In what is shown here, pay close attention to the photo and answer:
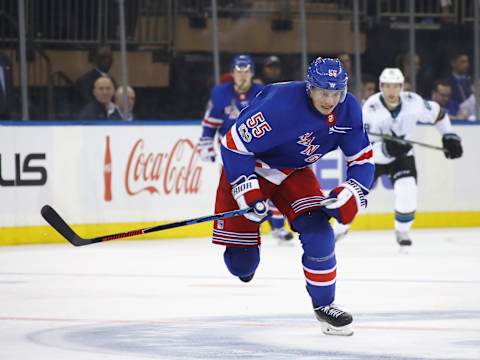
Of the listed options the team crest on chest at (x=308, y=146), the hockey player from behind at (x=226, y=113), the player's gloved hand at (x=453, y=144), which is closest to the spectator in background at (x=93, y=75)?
the hockey player from behind at (x=226, y=113)

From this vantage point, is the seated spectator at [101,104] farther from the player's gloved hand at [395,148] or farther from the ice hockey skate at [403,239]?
the ice hockey skate at [403,239]

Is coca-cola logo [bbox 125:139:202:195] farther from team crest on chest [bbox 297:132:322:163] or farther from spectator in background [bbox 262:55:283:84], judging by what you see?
team crest on chest [bbox 297:132:322:163]

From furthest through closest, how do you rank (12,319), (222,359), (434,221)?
(434,221)
(12,319)
(222,359)

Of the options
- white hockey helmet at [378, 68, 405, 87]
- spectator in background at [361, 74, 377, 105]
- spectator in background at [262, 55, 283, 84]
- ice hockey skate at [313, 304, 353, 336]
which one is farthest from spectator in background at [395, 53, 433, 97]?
ice hockey skate at [313, 304, 353, 336]

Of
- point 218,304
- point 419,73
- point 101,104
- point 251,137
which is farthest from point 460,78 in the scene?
point 251,137

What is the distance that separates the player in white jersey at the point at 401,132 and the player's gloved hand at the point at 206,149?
1.37 meters

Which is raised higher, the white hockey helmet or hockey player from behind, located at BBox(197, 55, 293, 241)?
the white hockey helmet

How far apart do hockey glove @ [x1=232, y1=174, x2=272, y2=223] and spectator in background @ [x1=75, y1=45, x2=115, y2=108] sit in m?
6.28

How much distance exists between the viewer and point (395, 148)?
11.6 meters

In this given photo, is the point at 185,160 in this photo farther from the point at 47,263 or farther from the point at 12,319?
the point at 12,319

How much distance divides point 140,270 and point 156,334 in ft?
11.2

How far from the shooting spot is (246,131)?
251 inches

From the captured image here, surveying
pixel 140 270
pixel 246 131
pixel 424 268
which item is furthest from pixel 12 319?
pixel 424 268

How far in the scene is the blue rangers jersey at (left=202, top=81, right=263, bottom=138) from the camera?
12.1 metres
